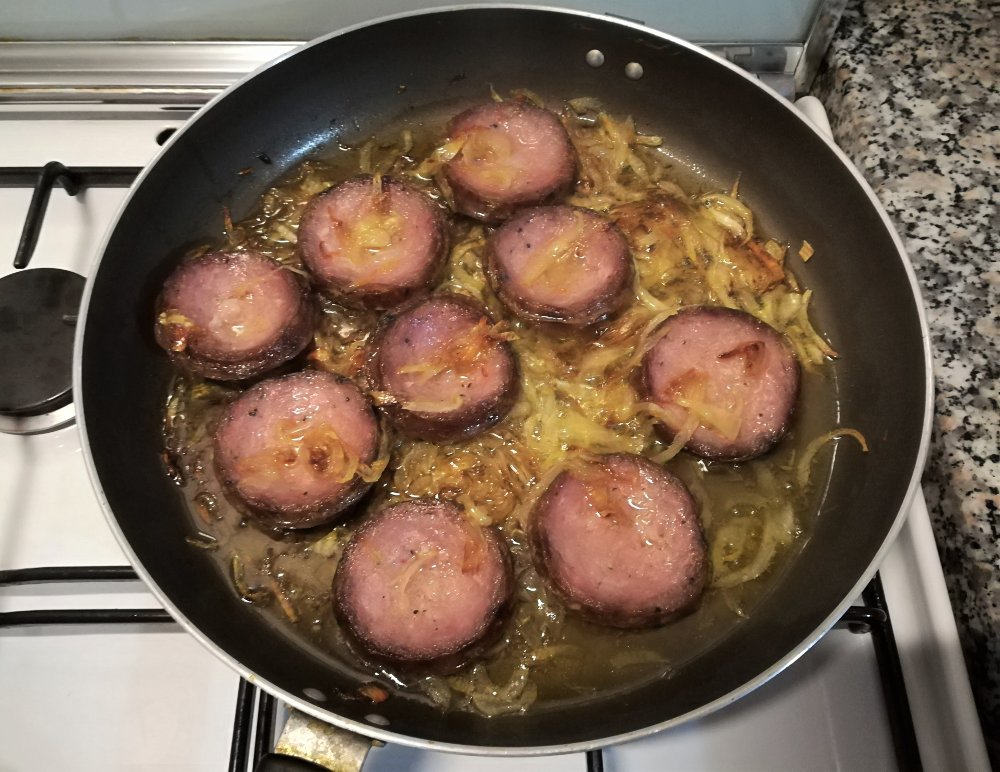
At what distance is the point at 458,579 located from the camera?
1.13m

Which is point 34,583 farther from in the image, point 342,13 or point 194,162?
point 342,13

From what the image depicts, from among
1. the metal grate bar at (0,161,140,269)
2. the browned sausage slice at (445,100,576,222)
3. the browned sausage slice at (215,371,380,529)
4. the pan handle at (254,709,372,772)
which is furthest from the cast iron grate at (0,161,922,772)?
the browned sausage slice at (445,100,576,222)

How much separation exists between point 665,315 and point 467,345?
0.38 m

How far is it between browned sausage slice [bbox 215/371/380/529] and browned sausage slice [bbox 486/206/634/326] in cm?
36

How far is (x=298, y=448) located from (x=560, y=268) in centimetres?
58

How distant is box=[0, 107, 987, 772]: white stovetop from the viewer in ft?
3.53

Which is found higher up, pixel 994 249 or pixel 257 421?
pixel 994 249

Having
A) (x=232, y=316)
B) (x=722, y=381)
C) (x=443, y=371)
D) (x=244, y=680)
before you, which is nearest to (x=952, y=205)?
(x=722, y=381)

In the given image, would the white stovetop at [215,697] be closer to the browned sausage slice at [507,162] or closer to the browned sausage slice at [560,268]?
the browned sausage slice at [560,268]

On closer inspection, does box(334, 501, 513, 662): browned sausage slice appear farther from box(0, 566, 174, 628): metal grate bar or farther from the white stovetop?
box(0, 566, 174, 628): metal grate bar

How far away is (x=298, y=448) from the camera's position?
122 centimetres

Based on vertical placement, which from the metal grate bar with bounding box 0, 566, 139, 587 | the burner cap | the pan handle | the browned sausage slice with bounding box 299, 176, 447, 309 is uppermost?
the browned sausage slice with bounding box 299, 176, 447, 309

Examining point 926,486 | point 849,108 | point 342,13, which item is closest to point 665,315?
point 926,486

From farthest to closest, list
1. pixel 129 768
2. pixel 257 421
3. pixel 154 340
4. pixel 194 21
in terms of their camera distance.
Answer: pixel 194 21 < pixel 154 340 < pixel 257 421 < pixel 129 768
